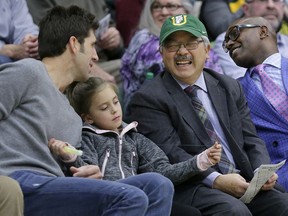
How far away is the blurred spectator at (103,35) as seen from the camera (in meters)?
6.79

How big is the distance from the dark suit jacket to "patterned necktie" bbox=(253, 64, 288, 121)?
33 cm

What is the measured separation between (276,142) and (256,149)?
33 centimetres

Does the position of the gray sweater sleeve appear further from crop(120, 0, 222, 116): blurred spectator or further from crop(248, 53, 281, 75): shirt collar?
crop(120, 0, 222, 116): blurred spectator

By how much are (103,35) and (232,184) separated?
7.52 feet

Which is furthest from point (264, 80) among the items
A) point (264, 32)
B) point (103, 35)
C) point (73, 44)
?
point (103, 35)

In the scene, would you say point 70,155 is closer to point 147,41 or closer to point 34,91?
point 34,91

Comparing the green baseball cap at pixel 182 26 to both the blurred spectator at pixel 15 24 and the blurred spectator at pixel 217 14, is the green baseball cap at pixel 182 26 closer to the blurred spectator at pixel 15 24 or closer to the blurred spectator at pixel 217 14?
the blurred spectator at pixel 15 24

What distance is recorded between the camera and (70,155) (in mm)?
Result: 4688

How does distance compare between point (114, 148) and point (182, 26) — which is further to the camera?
point (182, 26)

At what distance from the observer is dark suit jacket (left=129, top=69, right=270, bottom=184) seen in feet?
17.1

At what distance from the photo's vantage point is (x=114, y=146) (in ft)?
16.5

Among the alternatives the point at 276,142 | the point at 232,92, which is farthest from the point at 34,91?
the point at 276,142

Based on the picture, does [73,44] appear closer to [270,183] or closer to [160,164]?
[160,164]

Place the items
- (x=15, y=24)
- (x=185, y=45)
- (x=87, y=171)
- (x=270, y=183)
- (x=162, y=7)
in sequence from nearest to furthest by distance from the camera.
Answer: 1. (x=87, y=171)
2. (x=270, y=183)
3. (x=185, y=45)
4. (x=15, y=24)
5. (x=162, y=7)
